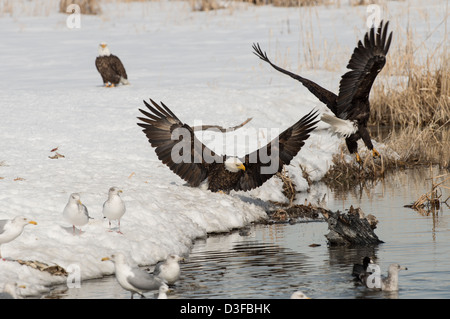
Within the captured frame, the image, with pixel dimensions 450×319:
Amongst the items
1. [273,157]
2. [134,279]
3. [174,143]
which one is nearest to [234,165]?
[273,157]

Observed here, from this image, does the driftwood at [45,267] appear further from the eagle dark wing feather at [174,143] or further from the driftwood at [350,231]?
the eagle dark wing feather at [174,143]

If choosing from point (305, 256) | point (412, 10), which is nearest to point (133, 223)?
point (305, 256)

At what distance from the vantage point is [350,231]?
9.16 metres

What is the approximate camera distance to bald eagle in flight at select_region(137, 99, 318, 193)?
10836 mm

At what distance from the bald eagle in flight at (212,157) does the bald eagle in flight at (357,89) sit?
94 cm

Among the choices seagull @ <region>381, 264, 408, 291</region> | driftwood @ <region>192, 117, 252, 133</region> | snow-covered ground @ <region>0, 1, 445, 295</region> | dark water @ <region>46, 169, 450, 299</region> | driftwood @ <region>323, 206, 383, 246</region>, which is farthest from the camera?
driftwood @ <region>192, 117, 252, 133</region>

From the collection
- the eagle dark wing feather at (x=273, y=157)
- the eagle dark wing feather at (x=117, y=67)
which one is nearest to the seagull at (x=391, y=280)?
the eagle dark wing feather at (x=273, y=157)

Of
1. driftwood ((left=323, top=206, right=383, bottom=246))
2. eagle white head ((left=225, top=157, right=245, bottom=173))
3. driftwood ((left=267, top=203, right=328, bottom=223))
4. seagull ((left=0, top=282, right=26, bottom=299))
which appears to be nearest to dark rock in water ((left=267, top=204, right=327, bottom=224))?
driftwood ((left=267, top=203, right=328, bottom=223))

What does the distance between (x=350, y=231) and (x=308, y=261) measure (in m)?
0.86

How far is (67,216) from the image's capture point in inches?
326

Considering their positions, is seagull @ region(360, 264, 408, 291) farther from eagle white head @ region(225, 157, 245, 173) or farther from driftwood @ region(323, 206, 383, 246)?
eagle white head @ region(225, 157, 245, 173)

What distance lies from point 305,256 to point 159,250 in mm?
1586

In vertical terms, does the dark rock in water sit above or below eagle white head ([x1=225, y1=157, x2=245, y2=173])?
below

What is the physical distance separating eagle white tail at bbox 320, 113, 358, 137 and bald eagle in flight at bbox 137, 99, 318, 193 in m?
1.03
